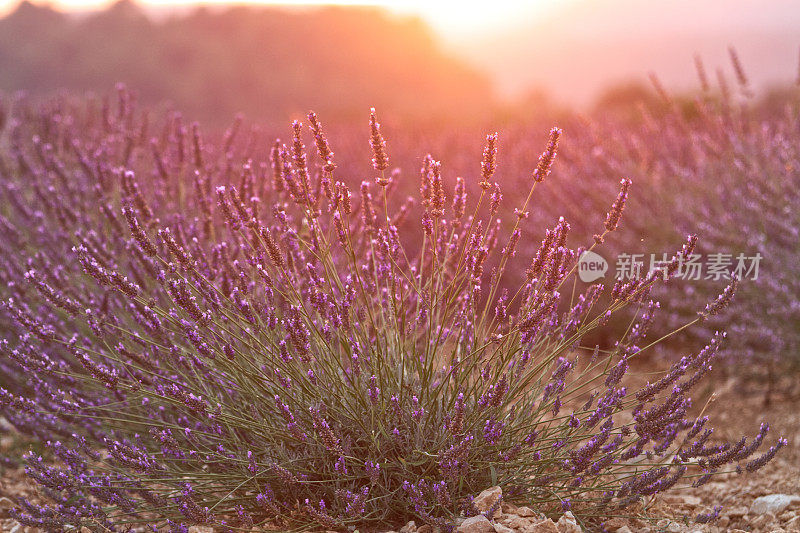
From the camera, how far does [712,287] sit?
4.24m

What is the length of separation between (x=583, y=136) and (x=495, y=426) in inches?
166

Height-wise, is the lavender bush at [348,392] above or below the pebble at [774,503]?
above

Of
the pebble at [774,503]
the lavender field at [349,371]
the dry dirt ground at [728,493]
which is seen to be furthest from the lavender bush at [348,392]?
the pebble at [774,503]

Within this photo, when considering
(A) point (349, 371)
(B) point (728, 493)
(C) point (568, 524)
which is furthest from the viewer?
(B) point (728, 493)

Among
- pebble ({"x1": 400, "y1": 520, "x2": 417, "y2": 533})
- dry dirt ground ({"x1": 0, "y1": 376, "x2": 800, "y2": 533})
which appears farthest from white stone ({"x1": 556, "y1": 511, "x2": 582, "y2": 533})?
pebble ({"x1": 400, "y1": 520, "x2": 417, "y2": 533})

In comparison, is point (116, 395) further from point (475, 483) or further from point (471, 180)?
point (471, 180)

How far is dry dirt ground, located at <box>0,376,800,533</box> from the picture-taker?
6.91 feet

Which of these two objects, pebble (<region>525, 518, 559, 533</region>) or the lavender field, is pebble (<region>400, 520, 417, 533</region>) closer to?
the lavender field

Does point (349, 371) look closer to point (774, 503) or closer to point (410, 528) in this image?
point (410, 528)

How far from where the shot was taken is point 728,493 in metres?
2.92

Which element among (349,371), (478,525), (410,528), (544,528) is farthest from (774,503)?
(349,371)

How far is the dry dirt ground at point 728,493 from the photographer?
2.11m

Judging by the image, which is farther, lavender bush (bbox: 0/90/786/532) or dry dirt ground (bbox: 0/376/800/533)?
dry dirt ground (bbox: 0/376/800/533)

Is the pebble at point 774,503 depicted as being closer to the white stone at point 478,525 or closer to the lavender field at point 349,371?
the lavender field at point 349,371
